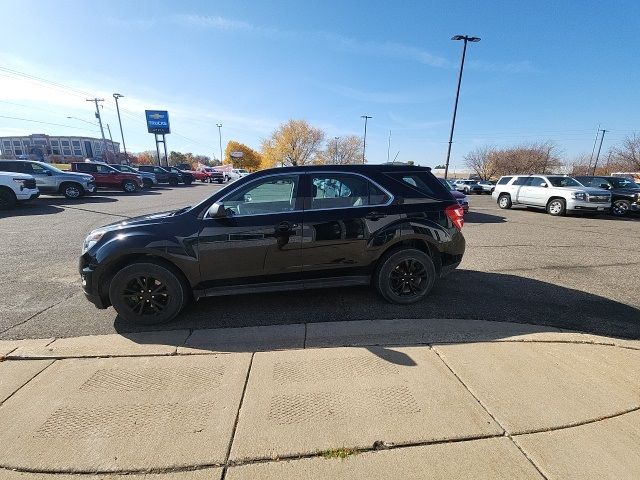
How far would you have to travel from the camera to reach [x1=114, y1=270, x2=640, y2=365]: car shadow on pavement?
3328 mm

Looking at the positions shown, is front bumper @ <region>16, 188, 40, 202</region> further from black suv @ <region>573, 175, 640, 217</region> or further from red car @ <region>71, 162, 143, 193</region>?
black suv @ <region>573, 175, 640, 217</region>

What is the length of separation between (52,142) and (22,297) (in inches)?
5199

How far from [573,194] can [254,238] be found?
13.4m

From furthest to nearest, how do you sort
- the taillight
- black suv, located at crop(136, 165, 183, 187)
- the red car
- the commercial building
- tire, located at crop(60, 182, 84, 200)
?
the commercial building < black suv, located at crop(136, 165, 183, 187) < the red car < tire, located at crop(60, 182, 84, 200) < the taillight

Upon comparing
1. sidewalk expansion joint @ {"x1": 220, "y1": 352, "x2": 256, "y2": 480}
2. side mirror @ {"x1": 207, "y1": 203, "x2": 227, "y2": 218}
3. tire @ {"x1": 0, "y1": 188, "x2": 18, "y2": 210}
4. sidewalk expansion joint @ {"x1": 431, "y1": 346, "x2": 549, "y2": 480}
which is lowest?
sidewalk expansion joint @ {"x1": 220, "y1": 352, "x2": 256, "y2": 480}

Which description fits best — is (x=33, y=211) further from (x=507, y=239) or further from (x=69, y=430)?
(x=507, y=239)

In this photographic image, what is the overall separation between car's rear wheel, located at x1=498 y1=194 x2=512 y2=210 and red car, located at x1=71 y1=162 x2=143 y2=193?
2174cm

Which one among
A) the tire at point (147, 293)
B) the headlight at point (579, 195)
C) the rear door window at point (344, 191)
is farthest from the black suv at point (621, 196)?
the tire at point (147, 293)

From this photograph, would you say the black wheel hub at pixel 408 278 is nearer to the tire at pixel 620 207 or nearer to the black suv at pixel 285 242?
the black suv at pixel 285 242

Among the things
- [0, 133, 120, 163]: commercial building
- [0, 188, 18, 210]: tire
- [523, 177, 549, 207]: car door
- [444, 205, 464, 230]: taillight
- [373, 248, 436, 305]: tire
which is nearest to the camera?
[373, 248, 436, 305]: tire

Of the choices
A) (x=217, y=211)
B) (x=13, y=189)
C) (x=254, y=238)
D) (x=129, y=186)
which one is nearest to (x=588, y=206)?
(x=254, y=238)

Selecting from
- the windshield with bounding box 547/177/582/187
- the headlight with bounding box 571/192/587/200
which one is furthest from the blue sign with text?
the headlight with bounding box 571/192/587/200

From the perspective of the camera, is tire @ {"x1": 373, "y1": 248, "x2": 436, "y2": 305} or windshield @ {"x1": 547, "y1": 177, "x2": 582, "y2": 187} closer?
tire @ {"x1": 373, "y1": 248, "x2": 436, "y2": 305}

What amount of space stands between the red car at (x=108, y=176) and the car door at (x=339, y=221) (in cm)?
2082
